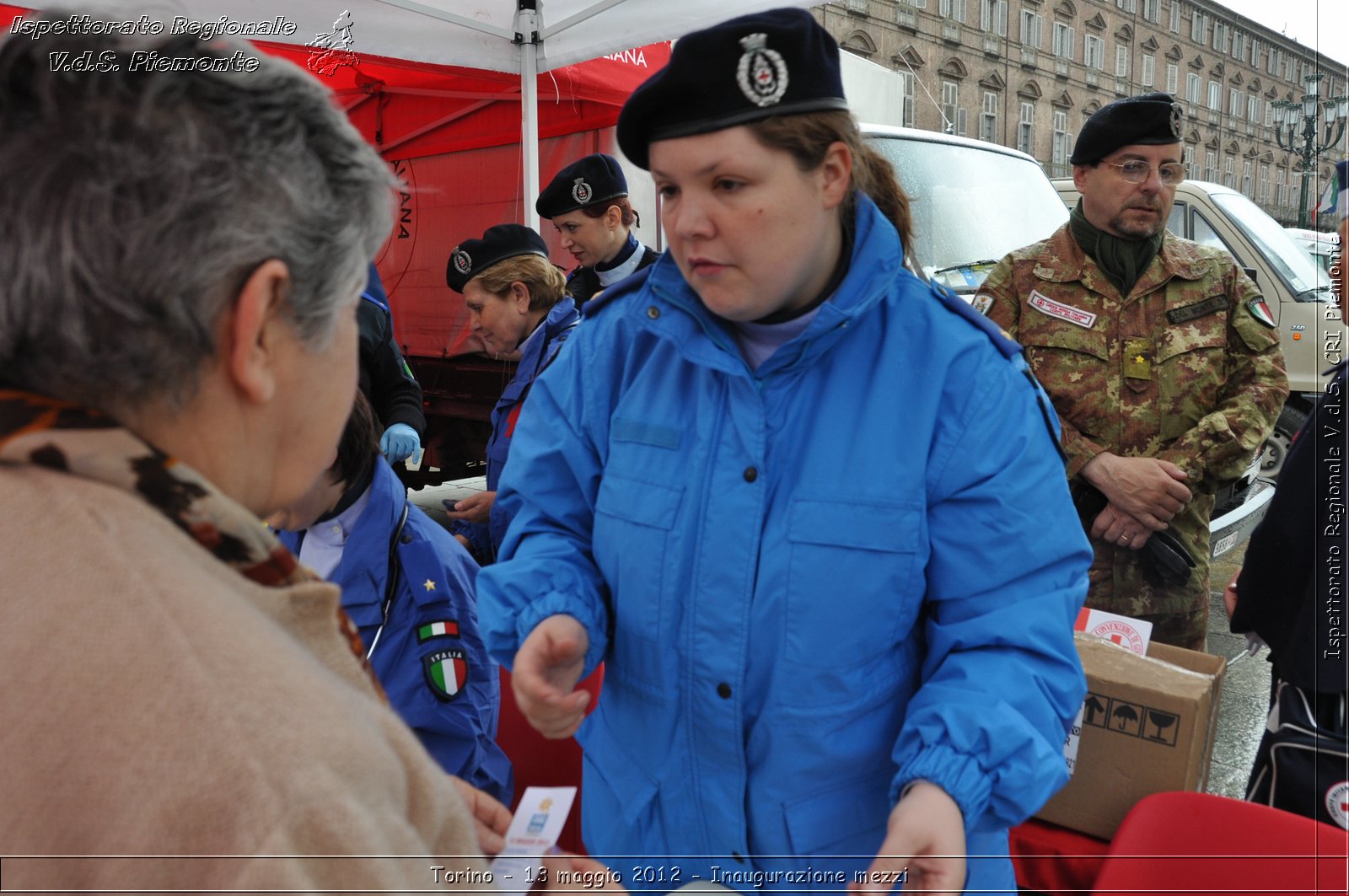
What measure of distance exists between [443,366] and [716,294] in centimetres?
552

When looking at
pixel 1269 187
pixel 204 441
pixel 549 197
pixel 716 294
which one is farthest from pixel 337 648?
pixel 1269 187

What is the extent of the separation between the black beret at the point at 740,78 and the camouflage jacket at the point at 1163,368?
1.83m

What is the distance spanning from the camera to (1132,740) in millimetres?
2113

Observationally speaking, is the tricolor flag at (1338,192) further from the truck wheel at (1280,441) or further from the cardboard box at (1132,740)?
the truck wheel at (1280,441)

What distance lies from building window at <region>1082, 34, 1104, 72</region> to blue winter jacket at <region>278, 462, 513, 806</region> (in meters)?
44.9

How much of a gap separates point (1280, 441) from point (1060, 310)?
15.3 feet

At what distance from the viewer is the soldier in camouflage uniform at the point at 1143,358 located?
2.82m

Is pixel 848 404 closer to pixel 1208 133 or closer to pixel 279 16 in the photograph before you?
pixel 279 16

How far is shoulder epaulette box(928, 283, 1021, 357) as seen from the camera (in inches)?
56.4

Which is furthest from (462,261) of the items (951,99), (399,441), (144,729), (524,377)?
(951,99)

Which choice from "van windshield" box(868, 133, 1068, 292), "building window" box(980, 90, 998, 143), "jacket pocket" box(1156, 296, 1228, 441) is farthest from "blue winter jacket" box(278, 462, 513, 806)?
"building window" box(980, 90, 998, 143)

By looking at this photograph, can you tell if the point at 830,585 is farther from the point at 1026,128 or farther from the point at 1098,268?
the point at 1026,128

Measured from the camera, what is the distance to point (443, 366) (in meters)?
6.70

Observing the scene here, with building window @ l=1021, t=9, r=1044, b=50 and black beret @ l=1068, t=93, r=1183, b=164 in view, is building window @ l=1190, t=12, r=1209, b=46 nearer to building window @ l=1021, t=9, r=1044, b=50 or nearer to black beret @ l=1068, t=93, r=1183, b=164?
building window @ l=1021, t=9, r=1044, b=50
